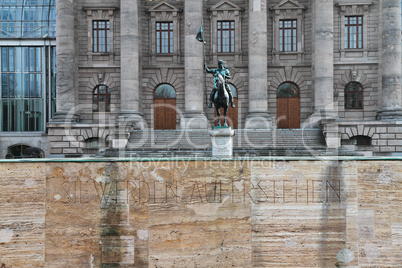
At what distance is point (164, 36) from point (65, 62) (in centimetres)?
908

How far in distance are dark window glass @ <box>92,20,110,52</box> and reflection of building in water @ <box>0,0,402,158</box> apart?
9 centimetres

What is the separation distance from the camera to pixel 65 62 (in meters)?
32.0

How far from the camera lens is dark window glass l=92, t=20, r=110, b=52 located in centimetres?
3400

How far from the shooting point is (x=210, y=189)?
10.0 metres

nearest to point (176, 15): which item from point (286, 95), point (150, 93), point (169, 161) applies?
point (150, 93)

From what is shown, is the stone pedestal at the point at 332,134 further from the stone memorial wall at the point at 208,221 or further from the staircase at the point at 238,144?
the stone memorial wall at the point at 208,221

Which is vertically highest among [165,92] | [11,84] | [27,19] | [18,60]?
[27,19]

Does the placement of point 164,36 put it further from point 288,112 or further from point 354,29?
point 354,29

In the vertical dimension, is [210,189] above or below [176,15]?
below

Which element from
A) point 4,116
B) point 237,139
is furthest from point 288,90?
point 4,116

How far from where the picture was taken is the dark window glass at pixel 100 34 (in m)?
34.0

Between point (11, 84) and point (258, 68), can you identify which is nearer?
point (258, 68)

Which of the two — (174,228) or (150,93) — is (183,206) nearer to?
(174,228)

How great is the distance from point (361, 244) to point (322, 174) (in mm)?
2127
